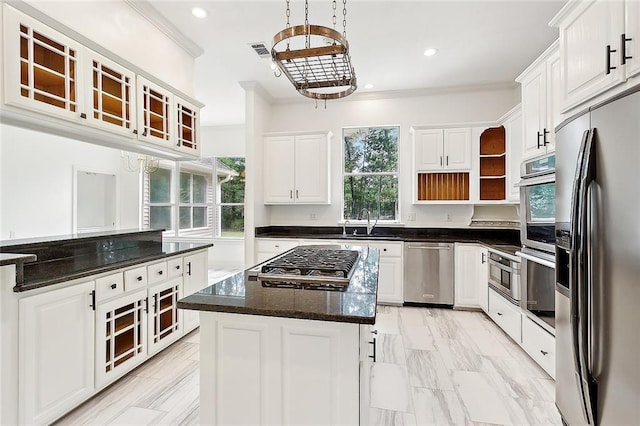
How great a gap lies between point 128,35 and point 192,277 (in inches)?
88.8

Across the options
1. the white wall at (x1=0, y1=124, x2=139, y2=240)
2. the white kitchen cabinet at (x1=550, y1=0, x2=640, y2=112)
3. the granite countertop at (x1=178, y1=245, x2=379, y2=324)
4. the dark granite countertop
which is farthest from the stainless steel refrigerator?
the white wall at (x1=0, y1=124, x2=139, y2=240)

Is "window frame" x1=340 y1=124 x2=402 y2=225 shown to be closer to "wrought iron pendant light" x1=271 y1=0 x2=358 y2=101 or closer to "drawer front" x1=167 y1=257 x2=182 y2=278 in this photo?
"drawer front" x1=167 y1=257 x2=182 y2=278

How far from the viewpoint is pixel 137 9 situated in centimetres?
279

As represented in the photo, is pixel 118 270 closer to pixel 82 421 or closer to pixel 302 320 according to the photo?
pixel 82 421

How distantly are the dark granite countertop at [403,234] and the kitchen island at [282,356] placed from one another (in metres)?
3.13

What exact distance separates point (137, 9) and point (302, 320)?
307 centimetres

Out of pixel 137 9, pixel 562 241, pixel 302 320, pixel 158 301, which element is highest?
pixel 137 9

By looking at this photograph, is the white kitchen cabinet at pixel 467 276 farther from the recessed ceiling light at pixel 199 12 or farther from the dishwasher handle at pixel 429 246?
the recessed ceiling light at pixel 199 12

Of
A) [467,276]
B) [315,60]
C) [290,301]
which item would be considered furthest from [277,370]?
[467,276]

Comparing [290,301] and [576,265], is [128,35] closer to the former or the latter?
[290,301]

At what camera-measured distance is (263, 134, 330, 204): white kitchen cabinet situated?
4824 millimetres

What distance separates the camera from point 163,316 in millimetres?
2838

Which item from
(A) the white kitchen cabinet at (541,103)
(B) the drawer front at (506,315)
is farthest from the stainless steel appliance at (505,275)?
(A) the white kitchen cabinet at (541,103)

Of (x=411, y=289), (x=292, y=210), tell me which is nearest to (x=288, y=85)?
(x=292, y=210)
